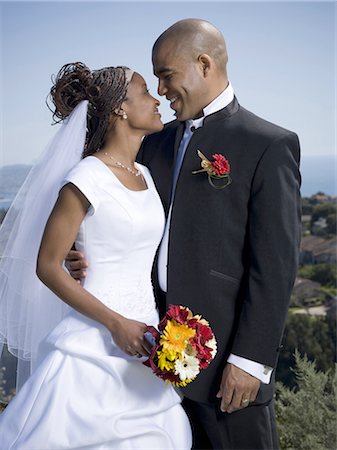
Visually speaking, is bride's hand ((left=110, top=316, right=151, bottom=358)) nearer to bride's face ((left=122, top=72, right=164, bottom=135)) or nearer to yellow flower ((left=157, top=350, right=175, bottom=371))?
yellow flower ((left=157, top=350, right=175, bottom=371))

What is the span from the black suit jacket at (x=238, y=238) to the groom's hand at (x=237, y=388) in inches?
3.1

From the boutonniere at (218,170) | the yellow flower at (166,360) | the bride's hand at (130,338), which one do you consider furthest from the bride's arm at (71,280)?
the boutonniere at (218,170)

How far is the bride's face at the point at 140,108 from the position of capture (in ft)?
10.5

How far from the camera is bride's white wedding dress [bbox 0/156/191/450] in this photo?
9.62ft

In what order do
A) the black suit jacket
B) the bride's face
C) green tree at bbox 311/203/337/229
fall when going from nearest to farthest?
the black suit jacket, the bride's face, green tree at bbox 311/203/337/229

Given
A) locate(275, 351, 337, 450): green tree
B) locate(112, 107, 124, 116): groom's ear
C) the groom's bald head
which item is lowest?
locate(275, 351, 337, 450): green tree

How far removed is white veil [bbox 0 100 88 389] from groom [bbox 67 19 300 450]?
1.44ft

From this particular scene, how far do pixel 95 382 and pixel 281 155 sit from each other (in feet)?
3.85

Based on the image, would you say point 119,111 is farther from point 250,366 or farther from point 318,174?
point 318,174

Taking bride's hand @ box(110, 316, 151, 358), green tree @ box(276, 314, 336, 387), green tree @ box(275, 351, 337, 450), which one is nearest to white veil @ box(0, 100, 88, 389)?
bride's hand @ box(110, 316, 151, 358)

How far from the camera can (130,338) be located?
Answer: 2.91m

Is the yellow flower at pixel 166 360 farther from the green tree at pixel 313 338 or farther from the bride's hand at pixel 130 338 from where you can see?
the green tree at pixel 313 338

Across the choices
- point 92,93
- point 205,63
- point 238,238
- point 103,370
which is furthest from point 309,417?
point 92,93

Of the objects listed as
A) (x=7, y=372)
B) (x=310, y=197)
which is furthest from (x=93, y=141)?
(x=310, y=197)
